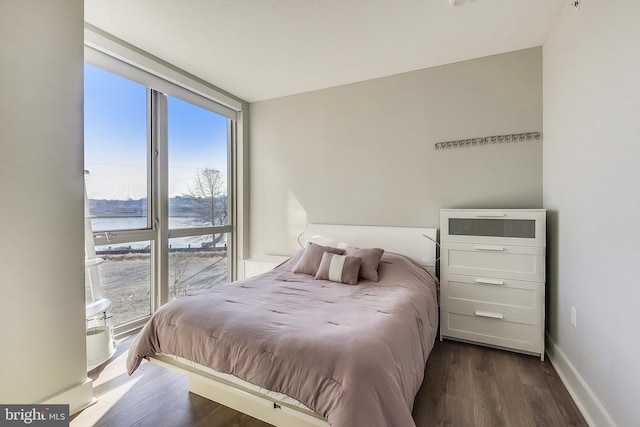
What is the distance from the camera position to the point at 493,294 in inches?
99.9

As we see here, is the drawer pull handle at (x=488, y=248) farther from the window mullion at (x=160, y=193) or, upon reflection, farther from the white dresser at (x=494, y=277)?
the window mullion at (x=160, y=193)

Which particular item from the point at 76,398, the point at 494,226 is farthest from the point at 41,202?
the point at 494,226

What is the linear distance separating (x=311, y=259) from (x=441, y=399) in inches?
58.5

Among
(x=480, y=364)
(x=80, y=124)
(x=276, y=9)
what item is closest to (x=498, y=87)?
(x=276, y=9)

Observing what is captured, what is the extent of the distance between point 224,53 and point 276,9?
2.88 ft

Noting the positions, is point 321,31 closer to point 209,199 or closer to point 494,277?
point 209,199

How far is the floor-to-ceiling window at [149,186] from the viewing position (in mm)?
2607

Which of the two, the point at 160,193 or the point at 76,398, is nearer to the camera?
the point at 76,398

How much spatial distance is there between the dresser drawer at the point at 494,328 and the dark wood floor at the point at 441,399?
140mm

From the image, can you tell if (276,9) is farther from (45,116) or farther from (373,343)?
(373,343)

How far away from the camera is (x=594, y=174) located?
1.67 m

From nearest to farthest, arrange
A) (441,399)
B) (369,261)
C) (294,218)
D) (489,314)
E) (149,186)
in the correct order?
(441,399) < (489,314) < (369,261) < (149,186) < (294,218)

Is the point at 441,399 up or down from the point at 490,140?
down

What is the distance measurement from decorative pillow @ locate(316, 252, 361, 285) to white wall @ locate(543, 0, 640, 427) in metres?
1.52
